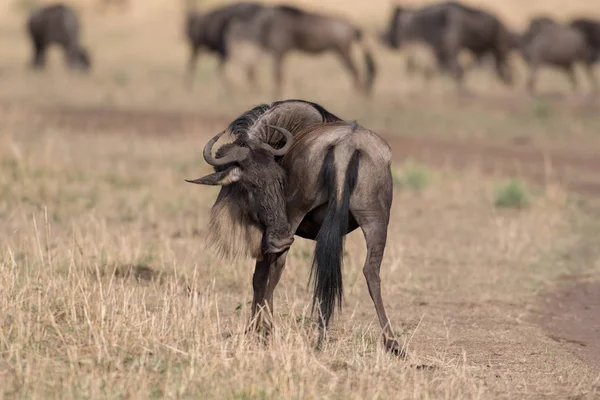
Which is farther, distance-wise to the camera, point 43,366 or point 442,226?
point 442,226

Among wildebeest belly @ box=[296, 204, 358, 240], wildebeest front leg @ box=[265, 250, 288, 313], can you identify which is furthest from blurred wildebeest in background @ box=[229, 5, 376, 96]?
wildebeest front leg @ box=[265, 250, 288, 313]

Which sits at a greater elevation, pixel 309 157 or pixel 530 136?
pixel 309 157

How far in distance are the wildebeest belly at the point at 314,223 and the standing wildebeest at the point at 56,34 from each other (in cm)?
2330

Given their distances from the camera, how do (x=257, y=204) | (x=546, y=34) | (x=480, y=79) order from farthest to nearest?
1. (x=480, y=79)
2. (x=546, y=34)
3. (x=257, y=204)

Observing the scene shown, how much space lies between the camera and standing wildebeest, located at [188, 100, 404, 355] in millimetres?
5703

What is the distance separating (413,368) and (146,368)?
141 centimetres

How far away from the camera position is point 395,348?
5.75 m

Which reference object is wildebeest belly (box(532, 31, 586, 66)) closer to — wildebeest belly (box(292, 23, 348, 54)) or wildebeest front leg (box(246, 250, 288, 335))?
wildebeest belly (box(292, 23, 348, 54))

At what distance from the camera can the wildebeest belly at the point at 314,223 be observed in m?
6.01

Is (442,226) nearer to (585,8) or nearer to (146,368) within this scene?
(146,368)

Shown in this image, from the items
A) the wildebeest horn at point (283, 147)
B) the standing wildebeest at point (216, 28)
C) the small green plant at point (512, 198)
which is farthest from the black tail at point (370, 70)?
the wildebeest horn at point (283, 147)

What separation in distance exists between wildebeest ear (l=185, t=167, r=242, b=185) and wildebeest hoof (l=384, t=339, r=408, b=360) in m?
1.27

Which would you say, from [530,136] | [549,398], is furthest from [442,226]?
[530,136]

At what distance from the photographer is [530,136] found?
1811 cm
